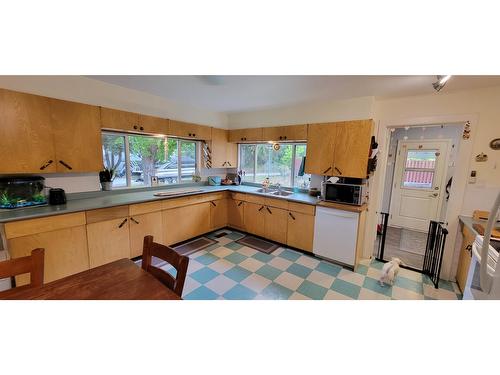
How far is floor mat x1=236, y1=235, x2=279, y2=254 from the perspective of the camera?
3053 millimetres

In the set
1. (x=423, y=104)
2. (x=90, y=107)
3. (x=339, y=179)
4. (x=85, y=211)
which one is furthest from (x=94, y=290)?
(x=423, y=104)

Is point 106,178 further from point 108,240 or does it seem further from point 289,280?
point 289,280

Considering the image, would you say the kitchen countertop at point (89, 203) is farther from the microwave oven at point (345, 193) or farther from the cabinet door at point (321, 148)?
the cabinet door at point (321, 148)

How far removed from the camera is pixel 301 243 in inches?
116

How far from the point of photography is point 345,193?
2.64 meters

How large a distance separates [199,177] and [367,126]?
2.87 metres

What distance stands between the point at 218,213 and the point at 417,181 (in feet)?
13.3

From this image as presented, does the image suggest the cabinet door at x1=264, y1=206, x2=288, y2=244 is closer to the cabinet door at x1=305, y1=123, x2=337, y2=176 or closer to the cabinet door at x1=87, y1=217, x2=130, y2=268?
the cabinet door at x1=305, y1=123, x2=337, y2=176

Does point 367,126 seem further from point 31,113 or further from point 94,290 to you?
point 31,113

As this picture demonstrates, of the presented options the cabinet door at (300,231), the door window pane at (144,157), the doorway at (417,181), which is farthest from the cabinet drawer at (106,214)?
the doorway at (417,181)

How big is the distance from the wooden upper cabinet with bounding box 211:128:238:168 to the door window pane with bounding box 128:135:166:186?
2.95ft

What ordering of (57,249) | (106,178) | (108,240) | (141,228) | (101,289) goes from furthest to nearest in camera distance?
1. (106,178)
2. (141,228)
3. (108,240)
4. (57,249)
5. (101,289)

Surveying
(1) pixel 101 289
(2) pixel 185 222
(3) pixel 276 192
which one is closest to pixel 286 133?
(3) pixel 276 192

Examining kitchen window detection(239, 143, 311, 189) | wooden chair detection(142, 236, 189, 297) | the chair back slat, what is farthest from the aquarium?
kitchen window detection(239, 143, 311, 189)
